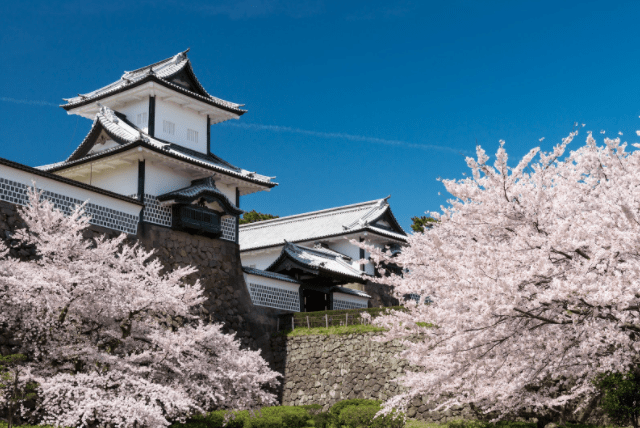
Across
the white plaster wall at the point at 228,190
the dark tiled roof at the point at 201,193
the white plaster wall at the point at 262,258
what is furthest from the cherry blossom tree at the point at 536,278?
the white plaster wall at the point at 262,258

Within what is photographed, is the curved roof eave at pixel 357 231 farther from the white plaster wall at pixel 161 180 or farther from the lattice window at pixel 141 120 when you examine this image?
the lattice window at pixel 141 120

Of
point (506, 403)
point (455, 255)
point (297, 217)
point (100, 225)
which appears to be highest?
point (297, 217)

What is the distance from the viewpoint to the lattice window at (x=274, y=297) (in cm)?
2136

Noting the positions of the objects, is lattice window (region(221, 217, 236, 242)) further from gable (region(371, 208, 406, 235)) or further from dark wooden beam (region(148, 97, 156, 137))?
gable (region(371, 208, 406, 235))

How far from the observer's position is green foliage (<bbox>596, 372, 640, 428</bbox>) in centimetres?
1137

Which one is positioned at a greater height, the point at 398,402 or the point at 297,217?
the point at 297,217

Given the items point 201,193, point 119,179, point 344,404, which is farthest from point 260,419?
point 119,179

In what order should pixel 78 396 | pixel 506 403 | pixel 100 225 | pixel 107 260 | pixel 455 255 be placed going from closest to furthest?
pixel 455 255
pixel 506 403
pixel 78 396
pixel 107 260
pixel 100 225

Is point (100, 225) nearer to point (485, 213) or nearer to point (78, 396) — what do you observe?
point (78, 396)

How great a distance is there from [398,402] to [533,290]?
3.35 metres

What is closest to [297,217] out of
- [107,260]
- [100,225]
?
[100,225]

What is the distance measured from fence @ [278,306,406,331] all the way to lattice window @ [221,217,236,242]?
3.54 metres

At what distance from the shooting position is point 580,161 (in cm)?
844

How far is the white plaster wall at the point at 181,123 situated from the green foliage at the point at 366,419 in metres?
11.0
